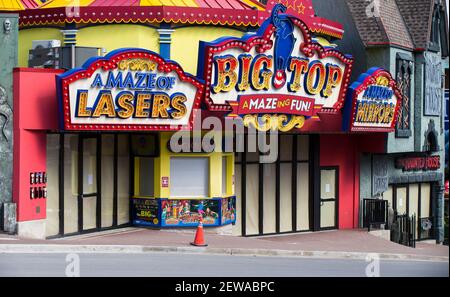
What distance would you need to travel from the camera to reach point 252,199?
30672 mm

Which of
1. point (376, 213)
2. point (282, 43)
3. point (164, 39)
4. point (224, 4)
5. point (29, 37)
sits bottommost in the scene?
point (376, 213)

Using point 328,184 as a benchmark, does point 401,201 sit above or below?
below

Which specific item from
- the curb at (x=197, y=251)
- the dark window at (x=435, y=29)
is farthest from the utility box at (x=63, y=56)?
the dark window at (x=435, y=29)

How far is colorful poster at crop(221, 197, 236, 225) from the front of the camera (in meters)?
28.3

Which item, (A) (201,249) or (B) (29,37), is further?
(B) (29,37)

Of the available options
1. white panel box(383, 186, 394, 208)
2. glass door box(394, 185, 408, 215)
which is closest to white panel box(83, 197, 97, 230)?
white panel box(383, 186, 394, 208)

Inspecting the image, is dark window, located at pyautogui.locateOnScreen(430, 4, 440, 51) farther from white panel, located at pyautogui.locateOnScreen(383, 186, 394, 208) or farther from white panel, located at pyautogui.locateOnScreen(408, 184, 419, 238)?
white panel, located at pyautogui.locateOnScreen(383, 186, 394, 208)

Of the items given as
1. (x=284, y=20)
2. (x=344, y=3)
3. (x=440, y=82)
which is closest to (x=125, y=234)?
(x=284, y=20)

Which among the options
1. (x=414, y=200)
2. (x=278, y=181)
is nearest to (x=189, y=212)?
(x=278, y=181)

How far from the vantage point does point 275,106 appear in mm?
27844

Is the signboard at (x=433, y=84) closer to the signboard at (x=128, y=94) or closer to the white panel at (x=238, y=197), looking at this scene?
the white panel at (x=238, y=197)

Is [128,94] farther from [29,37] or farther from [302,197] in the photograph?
[302,197]

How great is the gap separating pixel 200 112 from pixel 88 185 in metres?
3.87

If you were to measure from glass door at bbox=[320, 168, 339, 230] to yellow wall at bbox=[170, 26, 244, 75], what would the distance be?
7170mm
